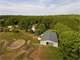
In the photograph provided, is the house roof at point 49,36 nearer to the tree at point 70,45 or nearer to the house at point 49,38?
the house at point 49,38

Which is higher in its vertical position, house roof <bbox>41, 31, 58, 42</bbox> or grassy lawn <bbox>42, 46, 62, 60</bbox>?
house roof <bbox>41, 31, 58, 42</bbox>

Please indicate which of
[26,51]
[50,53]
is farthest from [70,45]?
[26,51]

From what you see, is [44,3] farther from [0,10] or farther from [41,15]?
[0,10]

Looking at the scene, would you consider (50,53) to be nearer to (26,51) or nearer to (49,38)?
(49,38)

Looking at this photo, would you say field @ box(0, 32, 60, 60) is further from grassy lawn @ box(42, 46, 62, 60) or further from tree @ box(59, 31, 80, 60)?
tree @ box(59, 31, 80, 60)

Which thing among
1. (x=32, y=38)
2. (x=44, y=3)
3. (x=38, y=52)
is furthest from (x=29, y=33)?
(x=44, y=3)

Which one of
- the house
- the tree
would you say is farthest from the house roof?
the tree

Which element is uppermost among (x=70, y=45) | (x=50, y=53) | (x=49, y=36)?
(x=49, y=36)
